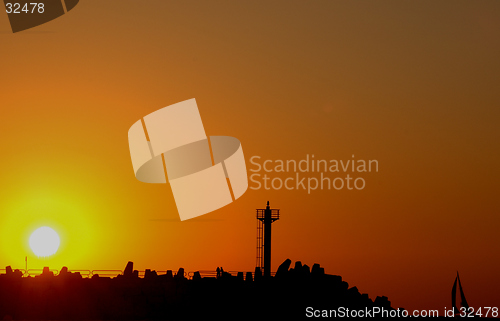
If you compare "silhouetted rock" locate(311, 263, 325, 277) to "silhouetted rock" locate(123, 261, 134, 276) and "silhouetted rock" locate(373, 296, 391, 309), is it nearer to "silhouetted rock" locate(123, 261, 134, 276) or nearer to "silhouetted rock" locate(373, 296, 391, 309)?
"silhouetted rock" locate(373, 296, 391, 309)

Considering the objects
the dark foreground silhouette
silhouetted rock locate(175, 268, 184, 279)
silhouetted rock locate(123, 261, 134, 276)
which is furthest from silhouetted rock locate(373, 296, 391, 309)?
silhouetted rock locate(123, 261, 134, 276)

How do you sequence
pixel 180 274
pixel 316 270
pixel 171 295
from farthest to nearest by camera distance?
pixel 316 270
pixel 180 274
pixel 171 295

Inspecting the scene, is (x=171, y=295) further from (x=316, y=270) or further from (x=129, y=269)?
(x=316, y=270)

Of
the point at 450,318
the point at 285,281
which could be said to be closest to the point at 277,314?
the point at 285,281

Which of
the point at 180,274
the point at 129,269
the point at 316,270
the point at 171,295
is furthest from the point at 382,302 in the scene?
the point at 129,269

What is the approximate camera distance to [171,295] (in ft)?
142

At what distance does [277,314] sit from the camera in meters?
46.8

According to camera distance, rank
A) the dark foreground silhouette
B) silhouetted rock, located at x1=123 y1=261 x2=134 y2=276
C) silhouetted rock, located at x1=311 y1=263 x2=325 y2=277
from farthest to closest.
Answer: silhouetted rock, located at x1=311 y1=263 x2=325 y2=277
silhouetted rock, located at x1=123 y1=261 x2=134 y2=276
the dark foreground silhouette

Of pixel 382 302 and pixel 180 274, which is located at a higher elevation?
pixel 180 274

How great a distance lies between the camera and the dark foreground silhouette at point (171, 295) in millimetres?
40781

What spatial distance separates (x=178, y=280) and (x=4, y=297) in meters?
9.05

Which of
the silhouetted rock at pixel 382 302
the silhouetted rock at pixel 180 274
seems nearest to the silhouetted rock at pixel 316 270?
the silhouetted rock at pixel 382 302

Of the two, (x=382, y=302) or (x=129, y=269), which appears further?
(x=382, y=302)

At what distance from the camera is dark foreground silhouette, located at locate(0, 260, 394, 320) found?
40781 millimetres
